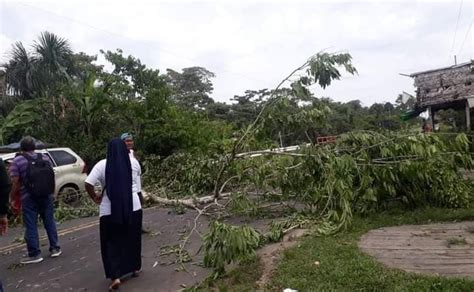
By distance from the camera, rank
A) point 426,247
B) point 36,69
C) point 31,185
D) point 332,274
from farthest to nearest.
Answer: point 36,69 < point 31,185 < point 426,247 < point 332,274

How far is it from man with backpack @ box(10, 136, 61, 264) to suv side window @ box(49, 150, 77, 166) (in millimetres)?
5323

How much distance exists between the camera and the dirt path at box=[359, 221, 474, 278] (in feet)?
13.9

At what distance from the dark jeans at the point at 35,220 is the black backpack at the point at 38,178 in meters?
0.12

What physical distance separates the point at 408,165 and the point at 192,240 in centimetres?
328

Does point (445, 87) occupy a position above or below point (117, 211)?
above

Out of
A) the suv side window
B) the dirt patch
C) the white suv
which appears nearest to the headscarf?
the dirt patch

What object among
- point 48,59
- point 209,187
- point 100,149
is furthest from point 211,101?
point 209,187

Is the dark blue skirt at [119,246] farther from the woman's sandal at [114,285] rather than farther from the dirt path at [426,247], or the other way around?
the dirt path at [426,247]

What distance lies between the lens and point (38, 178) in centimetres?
564

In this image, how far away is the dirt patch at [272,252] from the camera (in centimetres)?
430

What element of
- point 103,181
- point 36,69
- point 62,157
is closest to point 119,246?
point 103,181

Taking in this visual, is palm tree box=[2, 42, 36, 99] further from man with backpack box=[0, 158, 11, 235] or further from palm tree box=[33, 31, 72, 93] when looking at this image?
man with backpack box=[0, 158, 11, 235]

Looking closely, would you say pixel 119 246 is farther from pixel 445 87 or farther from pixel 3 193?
pixel 445 87

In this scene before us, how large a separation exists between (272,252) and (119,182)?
6.02ft
